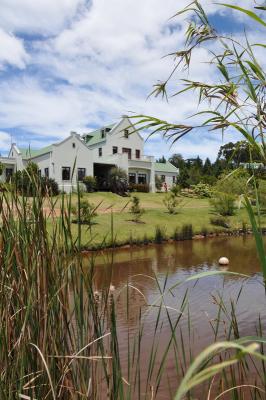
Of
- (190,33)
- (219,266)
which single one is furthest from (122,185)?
(190,33)

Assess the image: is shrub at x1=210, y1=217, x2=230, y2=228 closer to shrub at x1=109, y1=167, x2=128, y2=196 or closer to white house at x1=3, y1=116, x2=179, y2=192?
white house at x1=3, y1=116, x2=179, y2=192

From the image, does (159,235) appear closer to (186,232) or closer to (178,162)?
(186,232)

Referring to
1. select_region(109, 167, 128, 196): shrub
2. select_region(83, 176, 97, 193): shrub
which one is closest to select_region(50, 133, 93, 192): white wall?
select_region(83, 176, 97, 193): shrub

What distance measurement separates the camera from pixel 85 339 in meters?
2.36

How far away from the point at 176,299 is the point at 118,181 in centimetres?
2793

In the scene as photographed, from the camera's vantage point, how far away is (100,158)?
41219mm

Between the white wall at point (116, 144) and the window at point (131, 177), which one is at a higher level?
the white wall at point (116, 144)

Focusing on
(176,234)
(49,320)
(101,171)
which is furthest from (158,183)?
(49,320)

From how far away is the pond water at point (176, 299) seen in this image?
296cm

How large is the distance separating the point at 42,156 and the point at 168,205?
1440cm

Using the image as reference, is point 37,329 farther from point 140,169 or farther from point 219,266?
point 140,169

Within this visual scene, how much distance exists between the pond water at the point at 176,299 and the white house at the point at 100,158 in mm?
16846

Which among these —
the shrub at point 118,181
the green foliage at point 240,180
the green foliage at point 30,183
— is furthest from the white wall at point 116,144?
the green foliage at point 30,183

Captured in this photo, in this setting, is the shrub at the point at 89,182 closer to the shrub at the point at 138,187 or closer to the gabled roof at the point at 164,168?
the shrub at the point at 138,187
